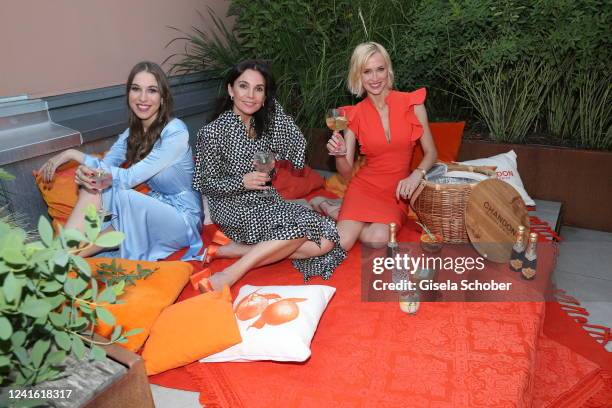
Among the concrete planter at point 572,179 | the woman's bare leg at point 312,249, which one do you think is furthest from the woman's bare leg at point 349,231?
the concrete planter at point 572,179

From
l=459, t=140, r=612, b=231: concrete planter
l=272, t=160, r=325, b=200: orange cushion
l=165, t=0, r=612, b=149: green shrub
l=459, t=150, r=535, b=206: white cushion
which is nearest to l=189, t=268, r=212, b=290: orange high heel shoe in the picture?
l=272, t=160, r=325, b=200: orange cushion

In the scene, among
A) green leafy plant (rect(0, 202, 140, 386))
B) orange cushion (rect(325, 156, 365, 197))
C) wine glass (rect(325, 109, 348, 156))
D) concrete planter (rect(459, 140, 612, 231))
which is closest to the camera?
green leafy plant (rect(0, 202, 140, 386))

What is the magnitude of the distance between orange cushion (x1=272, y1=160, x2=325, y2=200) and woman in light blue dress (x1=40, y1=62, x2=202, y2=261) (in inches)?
32.9

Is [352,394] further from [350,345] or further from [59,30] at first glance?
[59,30]

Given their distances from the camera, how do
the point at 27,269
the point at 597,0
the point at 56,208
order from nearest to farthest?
1. the point at 27,269
2. the point at 56,208
3. the point at 597,0

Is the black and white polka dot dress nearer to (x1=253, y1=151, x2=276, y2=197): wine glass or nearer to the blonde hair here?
(x1=253, y1=151, x2=276, y2=197): wine glass

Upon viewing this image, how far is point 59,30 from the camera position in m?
3.04

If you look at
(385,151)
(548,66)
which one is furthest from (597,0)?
(385,151)

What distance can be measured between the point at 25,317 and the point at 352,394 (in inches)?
43.8

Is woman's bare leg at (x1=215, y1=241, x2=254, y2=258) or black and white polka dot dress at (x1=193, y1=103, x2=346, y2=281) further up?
black and white polka dot dress at (x1=193, y1=103, x2=346, y2=281)

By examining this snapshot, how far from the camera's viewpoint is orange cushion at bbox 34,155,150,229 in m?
2.60

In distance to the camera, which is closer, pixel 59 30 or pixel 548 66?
pixel 59 30

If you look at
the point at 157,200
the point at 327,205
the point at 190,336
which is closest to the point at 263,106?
the point at 157,200

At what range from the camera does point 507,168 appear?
3205mm
